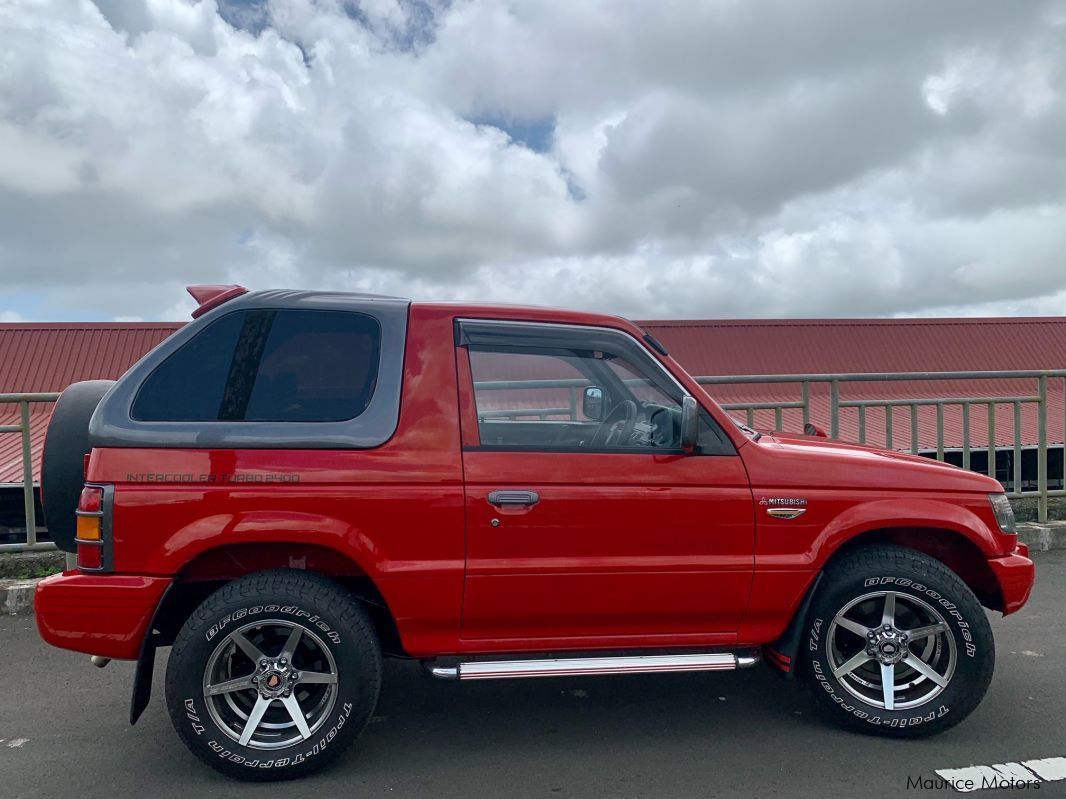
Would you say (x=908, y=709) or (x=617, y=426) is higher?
(x=617, y=426)

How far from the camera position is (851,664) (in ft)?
11.6

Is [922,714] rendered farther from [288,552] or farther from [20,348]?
[20,348]

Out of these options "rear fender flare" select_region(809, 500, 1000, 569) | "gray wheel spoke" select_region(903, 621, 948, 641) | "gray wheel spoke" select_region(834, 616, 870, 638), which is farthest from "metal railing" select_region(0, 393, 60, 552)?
"gray wheel spoke" select_region(903, 621, 948, 641)

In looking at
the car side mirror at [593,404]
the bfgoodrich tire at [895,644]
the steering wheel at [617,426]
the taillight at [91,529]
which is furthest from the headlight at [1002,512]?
the taillight at [91,529]

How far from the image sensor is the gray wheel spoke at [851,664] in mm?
3535

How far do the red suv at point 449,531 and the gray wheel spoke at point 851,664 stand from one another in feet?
0.04

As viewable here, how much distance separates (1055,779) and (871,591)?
941mm

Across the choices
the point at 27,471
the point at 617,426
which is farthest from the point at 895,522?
the point at 27,471

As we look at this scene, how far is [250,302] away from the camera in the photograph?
3.41 meters

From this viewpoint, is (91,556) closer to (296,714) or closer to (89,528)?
(89,528)

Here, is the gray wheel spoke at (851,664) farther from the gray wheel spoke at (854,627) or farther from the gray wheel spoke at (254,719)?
the gray wheel spoke at (254,719)

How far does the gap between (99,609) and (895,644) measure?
3.32 metres

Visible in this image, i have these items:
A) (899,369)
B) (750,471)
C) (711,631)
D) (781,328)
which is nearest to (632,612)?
(711,631)

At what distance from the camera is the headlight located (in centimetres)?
367
